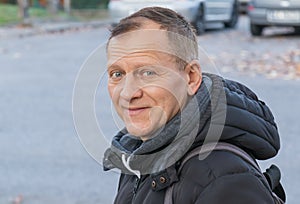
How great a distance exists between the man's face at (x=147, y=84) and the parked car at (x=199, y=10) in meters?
11.8

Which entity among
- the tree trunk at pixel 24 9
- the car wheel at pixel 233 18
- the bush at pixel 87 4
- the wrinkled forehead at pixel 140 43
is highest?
the wrinkled forehead at pixel 140 43

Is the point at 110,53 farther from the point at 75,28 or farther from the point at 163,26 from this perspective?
the point at 75,28

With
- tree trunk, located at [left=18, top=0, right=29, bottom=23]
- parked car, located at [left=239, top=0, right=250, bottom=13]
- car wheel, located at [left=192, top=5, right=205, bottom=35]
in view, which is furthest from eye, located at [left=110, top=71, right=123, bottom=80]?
parked car, located at [left=239, top=0, right=250, bottom=13]

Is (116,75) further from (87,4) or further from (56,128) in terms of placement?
(87,4)

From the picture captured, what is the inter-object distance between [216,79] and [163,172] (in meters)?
0.29

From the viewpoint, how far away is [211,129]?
5.15 ft

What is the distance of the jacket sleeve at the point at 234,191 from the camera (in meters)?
1.47

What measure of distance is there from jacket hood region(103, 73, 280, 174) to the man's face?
0.03 m

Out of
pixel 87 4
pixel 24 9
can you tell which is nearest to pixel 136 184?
pixel 24 9

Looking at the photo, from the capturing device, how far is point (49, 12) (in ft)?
81.7

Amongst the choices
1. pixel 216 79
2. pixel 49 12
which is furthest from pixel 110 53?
pixel 49 12

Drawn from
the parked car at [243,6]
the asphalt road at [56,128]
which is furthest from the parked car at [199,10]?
the parked car at [243,6]

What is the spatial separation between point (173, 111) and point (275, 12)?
13619 millimetres

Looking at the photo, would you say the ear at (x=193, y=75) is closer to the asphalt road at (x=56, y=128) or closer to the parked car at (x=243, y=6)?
the asphalt road at (x=56, y=128)
